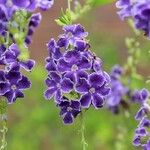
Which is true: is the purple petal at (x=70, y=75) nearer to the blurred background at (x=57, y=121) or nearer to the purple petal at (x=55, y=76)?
the purple petal at (x=55, y=76)

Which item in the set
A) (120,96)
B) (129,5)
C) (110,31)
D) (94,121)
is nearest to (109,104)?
(120,96)

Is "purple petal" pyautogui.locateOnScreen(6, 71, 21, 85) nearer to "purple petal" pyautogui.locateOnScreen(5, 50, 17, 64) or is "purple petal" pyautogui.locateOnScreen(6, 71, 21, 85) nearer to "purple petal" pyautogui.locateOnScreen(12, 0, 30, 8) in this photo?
"purple petal" pyautogui.locateOnScreen(5, 50, 17, 64)

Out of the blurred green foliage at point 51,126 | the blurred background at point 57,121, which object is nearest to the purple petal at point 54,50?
the blurred background at point 57,121

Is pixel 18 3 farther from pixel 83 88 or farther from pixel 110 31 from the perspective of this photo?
pixel 110 31

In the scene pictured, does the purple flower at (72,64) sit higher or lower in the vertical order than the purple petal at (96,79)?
higher

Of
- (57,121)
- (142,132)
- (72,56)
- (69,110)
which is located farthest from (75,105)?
(57,121)

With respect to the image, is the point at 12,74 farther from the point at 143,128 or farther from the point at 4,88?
the point at 143,128

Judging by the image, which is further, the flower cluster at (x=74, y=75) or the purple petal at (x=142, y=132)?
the purple petal at (x=142, y=132)
